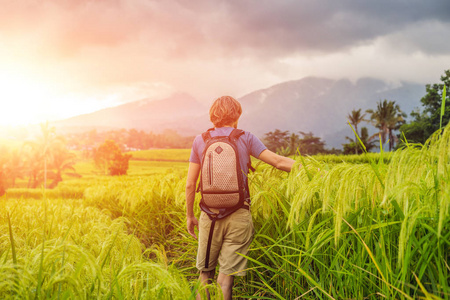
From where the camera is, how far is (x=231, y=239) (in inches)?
102

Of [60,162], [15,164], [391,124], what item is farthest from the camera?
[391,124]

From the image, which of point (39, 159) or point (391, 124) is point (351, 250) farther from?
point (391, 124)

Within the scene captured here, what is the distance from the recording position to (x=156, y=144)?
109750mm

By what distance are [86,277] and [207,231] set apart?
3.51 feet

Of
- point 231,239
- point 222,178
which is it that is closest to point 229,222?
point 231,239

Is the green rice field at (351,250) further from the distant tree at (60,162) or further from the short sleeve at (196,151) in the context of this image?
the distant tree at (60,162)

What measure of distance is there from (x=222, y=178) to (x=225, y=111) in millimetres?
616

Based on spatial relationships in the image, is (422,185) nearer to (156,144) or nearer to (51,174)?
(51,174)

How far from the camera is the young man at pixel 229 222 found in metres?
2.57

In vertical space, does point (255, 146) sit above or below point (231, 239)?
above

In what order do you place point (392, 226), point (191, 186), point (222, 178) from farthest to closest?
point (191, 186)
point (222, 178)
point (392, 226)

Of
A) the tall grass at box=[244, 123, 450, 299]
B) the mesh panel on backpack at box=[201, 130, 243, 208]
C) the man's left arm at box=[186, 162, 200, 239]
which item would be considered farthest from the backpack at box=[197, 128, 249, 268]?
the tall grass at box=[244, 123, 450, 299]

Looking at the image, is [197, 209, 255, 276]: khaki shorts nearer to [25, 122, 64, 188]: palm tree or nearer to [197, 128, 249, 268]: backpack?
[197, 128, 249, 268]: backpack

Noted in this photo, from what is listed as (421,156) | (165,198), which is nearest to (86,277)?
(421,156)
